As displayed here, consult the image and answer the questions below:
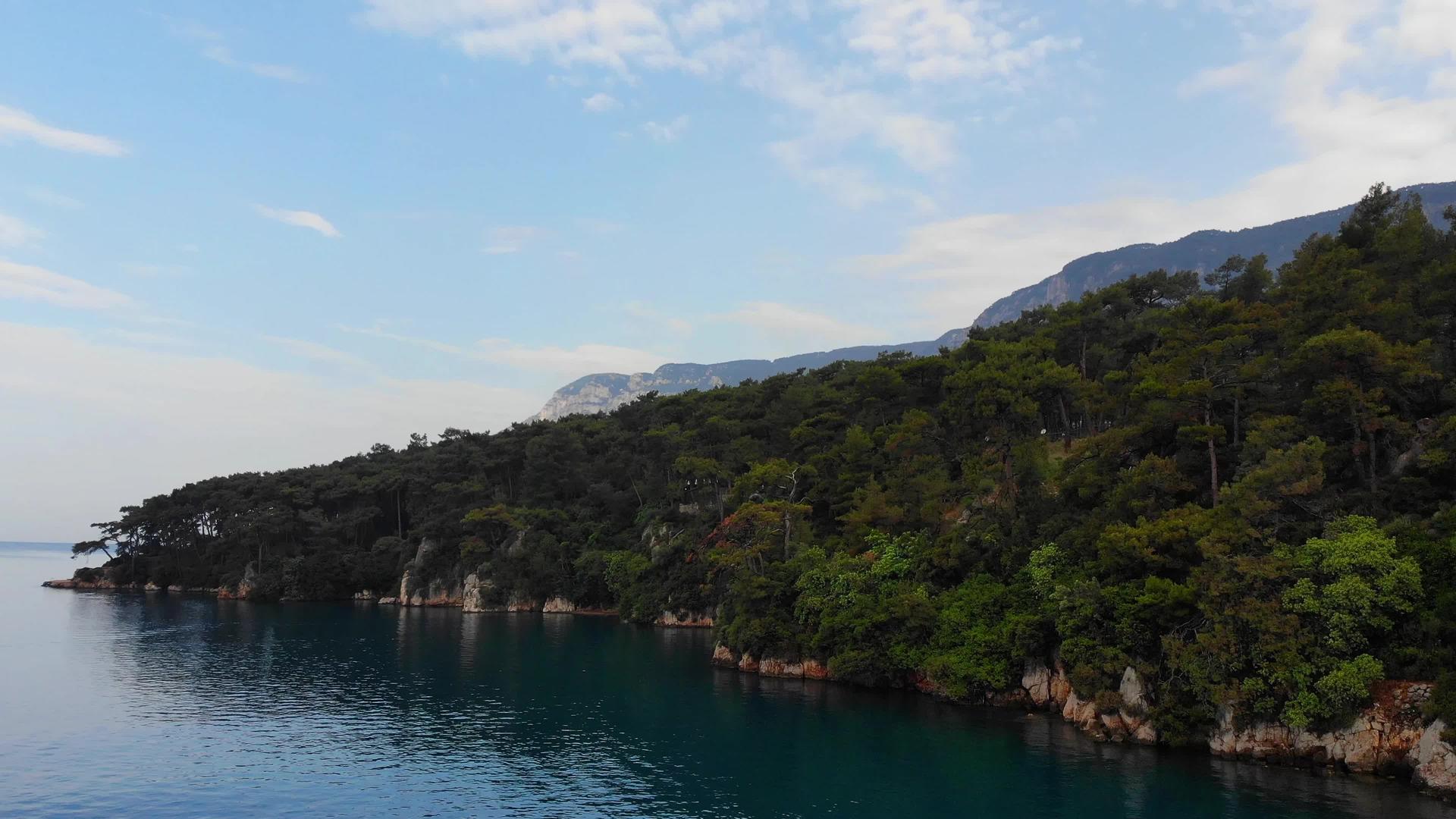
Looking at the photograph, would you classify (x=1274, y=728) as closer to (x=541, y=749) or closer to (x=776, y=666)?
(x=776, y=666)

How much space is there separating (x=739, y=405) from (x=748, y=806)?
7486 cm

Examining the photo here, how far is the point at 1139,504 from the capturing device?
1563 inches

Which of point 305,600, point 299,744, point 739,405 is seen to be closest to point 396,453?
point 305,600

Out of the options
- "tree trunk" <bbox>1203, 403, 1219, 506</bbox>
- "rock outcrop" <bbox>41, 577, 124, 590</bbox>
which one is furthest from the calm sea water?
"rock outcrop" <bbox>41, 577, 124, 590</bbox>

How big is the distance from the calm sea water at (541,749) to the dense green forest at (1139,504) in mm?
3844

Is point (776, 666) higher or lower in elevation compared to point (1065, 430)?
lower

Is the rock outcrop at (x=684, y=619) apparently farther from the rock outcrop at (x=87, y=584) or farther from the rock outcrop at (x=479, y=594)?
the rock outcrop at (x=87, y=584)

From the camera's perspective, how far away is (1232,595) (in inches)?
1272

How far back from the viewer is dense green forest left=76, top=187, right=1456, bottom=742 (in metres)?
31.0

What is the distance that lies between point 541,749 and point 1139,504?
31055mm

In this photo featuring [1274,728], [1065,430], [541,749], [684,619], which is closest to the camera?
[1274,728]

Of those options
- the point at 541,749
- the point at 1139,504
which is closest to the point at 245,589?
the point at 541,749

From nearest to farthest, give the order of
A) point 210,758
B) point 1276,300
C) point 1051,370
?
point 210,758
point 1276,300
point 1051,370

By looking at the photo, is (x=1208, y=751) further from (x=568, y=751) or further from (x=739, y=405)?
(x=739, y=405)
